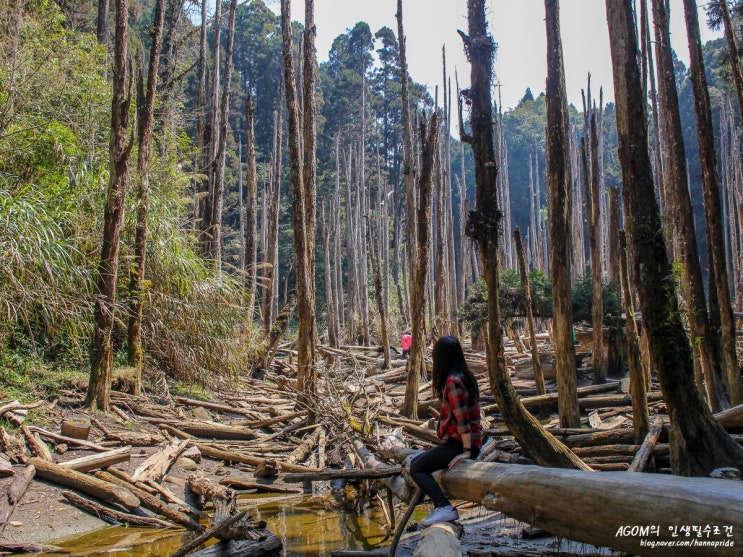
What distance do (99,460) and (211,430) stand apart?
8.70 ft

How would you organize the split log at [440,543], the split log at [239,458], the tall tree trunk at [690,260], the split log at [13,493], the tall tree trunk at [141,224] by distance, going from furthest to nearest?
the tall tree trunk at [141,224] < the tall tree trunk at [690,260] < the split log at [239,458] < the split log at [13,493] < the split log at [440,543]

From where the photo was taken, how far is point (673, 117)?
9.45 m

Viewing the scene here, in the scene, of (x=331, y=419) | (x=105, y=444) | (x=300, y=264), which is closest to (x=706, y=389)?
(x=331, y=419)

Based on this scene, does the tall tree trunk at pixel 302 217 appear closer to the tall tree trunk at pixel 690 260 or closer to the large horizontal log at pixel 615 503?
the tall tree trunk at pixel 690 260

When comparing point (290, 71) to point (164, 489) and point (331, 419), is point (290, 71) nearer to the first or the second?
point (331, 419)

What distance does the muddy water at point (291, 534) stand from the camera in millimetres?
5148

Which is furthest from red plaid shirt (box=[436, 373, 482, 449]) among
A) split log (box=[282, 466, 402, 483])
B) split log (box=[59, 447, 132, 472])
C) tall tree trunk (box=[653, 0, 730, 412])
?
tall tree trunk (box=[653, 0, 730, 412])

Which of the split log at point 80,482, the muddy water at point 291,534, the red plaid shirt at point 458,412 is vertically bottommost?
the muddy water at point 291,534

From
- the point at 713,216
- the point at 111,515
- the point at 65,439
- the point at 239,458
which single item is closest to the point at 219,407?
the point at 239,458

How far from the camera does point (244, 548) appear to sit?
14.9ft

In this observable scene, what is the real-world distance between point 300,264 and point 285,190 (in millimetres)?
30146

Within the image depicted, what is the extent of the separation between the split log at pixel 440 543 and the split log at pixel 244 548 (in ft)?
4.88

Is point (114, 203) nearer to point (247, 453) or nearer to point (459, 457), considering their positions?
point (247, 453)

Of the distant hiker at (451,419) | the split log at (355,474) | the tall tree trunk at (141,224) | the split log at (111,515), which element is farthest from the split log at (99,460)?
the distant hiker at (451,419)
